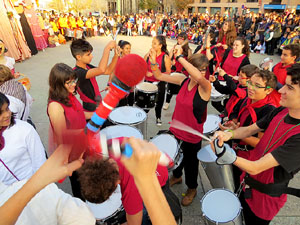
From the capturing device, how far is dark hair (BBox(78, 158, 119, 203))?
52.3 inches

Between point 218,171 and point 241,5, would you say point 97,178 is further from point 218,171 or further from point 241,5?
point 241,5

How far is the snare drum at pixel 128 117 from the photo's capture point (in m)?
3.05

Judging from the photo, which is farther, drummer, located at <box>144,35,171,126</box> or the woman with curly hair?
drummer, located at <box>144,35,171,126</box>

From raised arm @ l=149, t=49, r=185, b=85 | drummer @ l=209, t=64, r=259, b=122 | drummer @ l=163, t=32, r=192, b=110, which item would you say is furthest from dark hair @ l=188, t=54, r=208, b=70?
drummer @ l=163, t=32, r=192, b=110

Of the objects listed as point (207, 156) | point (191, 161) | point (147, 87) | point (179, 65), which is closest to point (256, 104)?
point (207, 156)

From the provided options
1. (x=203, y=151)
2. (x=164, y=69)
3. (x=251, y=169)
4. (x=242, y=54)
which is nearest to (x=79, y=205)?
(x=251, y=169)

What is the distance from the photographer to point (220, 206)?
6.50 ft

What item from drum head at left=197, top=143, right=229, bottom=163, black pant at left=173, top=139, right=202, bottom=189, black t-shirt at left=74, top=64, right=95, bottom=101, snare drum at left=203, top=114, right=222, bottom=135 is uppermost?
black t-shirt at left=74, top=64, right=95, bottom=101

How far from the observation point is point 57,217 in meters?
1.19

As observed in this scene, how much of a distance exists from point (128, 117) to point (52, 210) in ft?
6.88

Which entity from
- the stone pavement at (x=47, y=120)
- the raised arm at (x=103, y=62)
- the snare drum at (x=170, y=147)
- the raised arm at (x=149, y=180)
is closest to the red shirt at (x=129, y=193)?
the raised arm at (x=149, y=180)

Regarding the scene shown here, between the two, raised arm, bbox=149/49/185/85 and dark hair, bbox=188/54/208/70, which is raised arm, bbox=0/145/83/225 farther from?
raised arm, bbox=149/49/185/85

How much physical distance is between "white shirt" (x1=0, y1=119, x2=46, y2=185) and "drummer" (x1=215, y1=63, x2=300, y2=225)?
1.76m

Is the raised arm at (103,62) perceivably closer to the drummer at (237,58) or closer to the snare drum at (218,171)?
the snare drum at (218,171)
